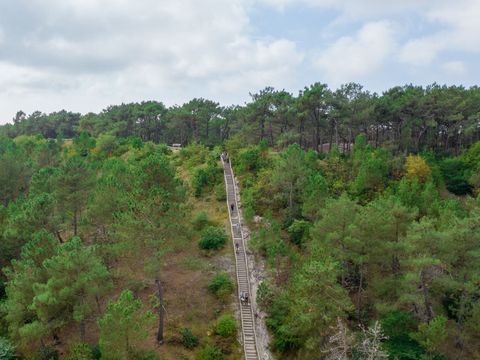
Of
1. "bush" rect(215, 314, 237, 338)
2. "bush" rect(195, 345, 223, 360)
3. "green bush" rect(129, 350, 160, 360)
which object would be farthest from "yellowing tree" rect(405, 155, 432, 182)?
"green bush" rect(129, 350, 160, 360)

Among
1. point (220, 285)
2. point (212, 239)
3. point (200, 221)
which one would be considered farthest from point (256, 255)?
point (200, 221)

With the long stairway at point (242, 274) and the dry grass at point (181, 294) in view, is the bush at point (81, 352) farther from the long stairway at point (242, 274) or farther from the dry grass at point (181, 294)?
the long stairway at point (242, 274)

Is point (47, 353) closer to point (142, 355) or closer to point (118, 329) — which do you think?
point (142, 355)

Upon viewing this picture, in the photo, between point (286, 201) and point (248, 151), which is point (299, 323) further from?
point (248, 151)

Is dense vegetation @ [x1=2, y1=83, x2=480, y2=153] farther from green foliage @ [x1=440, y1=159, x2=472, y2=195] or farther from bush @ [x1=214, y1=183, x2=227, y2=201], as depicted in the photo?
bush @ [x1=214, y1=183, x2=227, y2=201]

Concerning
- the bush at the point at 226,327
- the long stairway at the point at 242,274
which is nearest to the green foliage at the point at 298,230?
the long stairway at the point at 242,274

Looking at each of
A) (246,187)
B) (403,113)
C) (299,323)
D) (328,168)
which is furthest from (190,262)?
(403,113)
